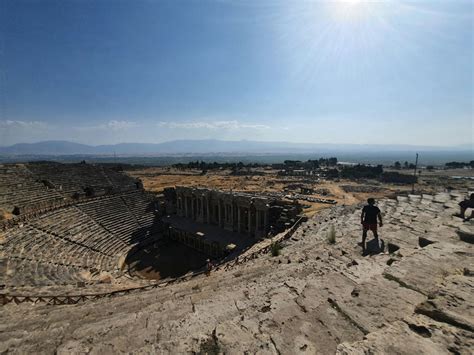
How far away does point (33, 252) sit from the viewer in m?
19.6

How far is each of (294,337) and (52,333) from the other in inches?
236

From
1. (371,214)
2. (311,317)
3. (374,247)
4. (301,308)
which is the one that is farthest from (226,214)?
(311,317)

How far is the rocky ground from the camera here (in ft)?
11.2

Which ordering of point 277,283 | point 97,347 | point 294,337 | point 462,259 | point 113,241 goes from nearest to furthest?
point 294,337 < point 97,347 < point 462,259 < point 277,283 < point 113,241

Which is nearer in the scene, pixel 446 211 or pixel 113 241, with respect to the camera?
pixel 446 211

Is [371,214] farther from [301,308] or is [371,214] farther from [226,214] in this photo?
[226,214]

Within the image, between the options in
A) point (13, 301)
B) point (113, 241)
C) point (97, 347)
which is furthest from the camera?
point (113, 241)

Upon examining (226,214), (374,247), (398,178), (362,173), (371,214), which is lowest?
(398,178)

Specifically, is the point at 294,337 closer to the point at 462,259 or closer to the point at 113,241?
the point at 462,259

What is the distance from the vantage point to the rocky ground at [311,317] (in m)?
3.42

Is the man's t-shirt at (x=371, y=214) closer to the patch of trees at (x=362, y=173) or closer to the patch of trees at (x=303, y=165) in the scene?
the patch of trees at (x=362, y=173)

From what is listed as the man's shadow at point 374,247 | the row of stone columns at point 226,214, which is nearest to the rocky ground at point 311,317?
the man's shadow at point 374,247

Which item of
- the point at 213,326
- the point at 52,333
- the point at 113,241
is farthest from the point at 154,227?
the point at 213,326

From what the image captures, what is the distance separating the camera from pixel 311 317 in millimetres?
4430
